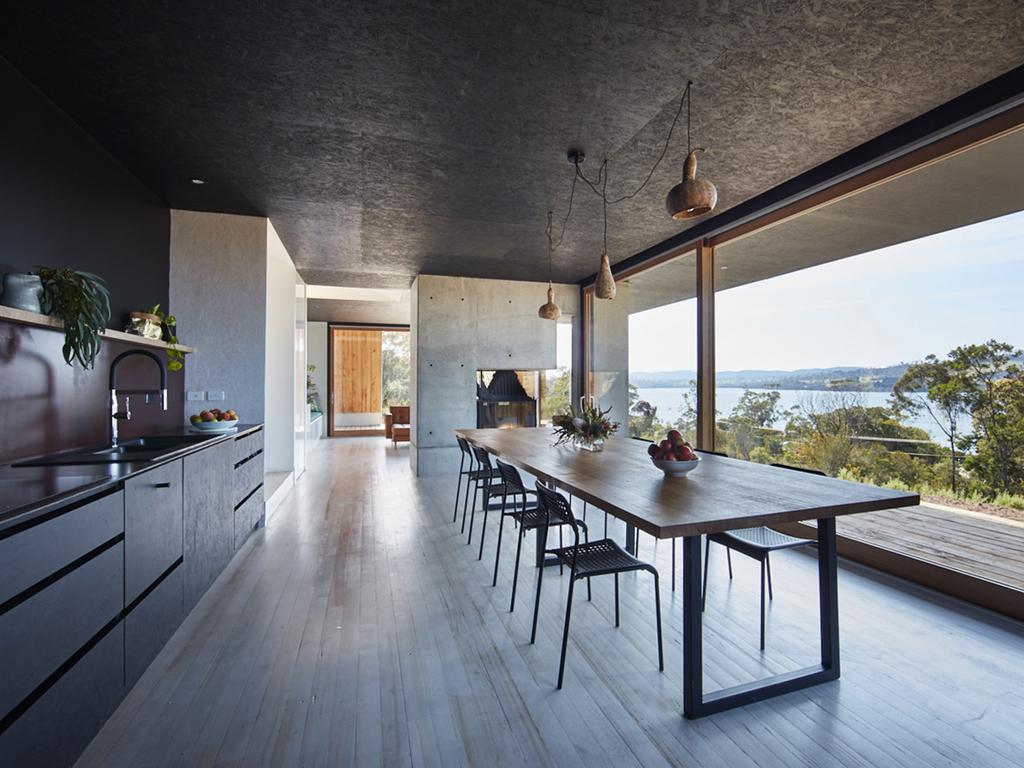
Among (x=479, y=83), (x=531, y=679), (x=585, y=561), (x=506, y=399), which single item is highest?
(x=479, y=83)

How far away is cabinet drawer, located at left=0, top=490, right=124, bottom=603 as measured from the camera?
124 cm

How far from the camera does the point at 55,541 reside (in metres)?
1.42

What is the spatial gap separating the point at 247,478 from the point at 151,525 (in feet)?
5.45

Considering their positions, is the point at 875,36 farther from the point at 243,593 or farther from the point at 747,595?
the point at 243,593

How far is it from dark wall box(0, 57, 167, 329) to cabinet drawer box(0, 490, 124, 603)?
1.45 meters

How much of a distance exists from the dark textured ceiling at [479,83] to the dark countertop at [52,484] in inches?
74.0

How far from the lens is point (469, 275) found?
22.3 ft

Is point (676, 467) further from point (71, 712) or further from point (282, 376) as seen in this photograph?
point (282, 376)

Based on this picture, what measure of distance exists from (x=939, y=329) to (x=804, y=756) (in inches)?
107

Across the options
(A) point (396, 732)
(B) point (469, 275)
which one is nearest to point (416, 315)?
(B) point (469, 275)

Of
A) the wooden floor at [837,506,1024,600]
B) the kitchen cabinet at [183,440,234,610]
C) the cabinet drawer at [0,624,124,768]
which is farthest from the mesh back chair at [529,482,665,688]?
the wooden floor at [837,506,1024,600]

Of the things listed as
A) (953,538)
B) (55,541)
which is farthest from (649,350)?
(55,541)

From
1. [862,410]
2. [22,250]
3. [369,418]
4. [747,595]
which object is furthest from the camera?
[369,418]

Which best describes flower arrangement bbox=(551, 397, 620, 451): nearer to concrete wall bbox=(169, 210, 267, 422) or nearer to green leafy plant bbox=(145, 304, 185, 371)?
concrete wall bbox=(169, 210, 267, 422)
